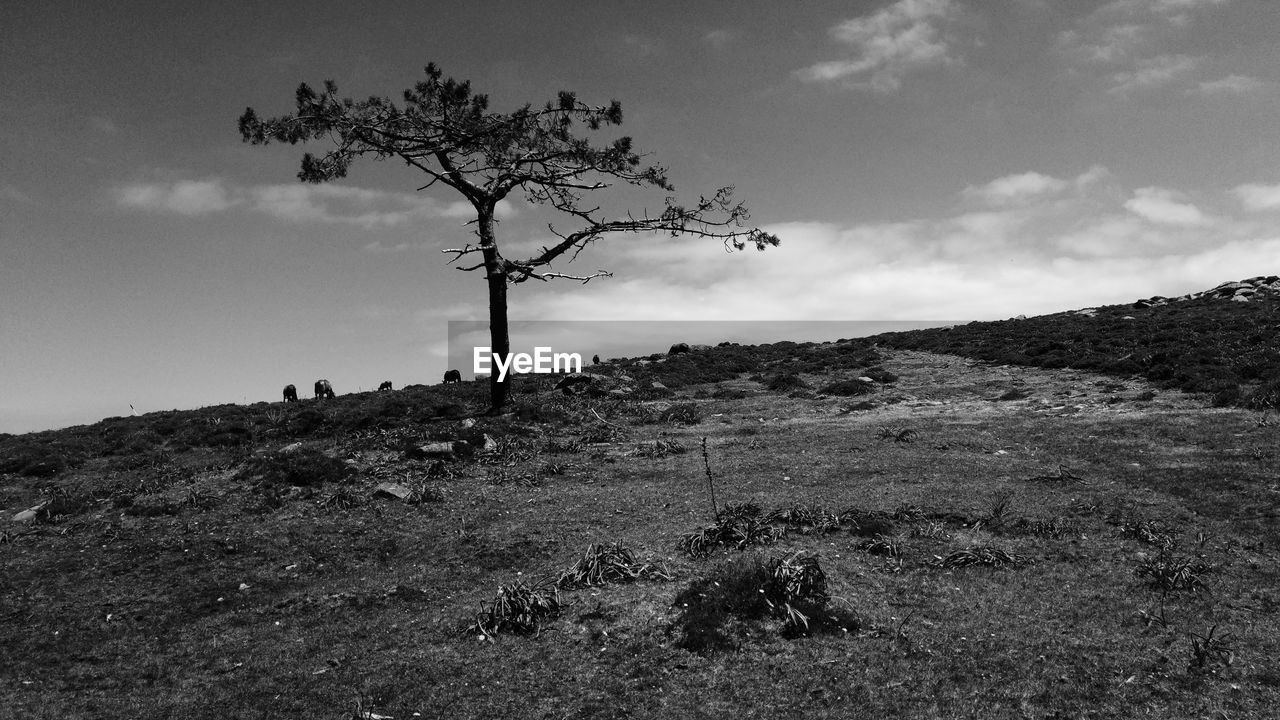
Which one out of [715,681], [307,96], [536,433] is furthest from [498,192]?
[715,681]

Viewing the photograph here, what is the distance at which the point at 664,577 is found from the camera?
8.89 m

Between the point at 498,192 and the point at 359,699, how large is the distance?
714 inches

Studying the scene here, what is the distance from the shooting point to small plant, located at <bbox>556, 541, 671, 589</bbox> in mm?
8898

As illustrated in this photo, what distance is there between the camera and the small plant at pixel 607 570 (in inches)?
350

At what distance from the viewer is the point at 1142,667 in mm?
6281

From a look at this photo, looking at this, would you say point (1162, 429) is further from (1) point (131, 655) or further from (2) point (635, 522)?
(1) point (131, 655)

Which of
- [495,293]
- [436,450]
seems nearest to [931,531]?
[436,450]

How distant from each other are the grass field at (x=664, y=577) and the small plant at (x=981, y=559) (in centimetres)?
4

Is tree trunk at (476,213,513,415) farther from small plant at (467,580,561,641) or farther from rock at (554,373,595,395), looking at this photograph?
small plant at (467,580,561,641)

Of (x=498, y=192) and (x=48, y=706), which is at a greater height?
(x=498, y=192)

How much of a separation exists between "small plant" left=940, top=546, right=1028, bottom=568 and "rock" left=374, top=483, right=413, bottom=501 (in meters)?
9.70

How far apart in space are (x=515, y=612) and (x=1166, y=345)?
Answer: 3332 centimetres

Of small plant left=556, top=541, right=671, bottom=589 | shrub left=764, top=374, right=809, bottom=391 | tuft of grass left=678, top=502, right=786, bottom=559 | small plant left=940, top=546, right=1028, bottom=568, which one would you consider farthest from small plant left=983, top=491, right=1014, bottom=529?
shrub left=764, top=374, right=809, bottom=391

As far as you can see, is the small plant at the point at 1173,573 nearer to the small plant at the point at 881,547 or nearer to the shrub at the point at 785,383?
the small plant at the point at 881,547
